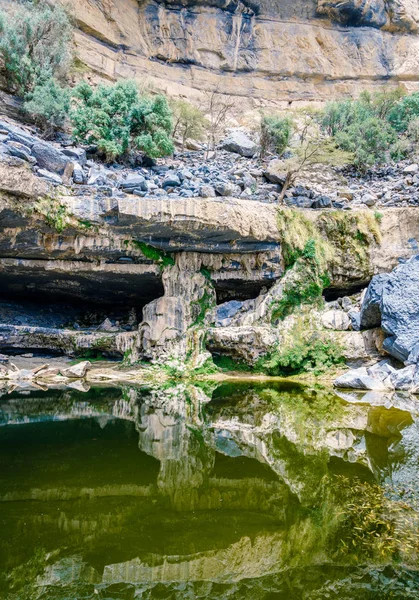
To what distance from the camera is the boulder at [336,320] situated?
12.6 meters

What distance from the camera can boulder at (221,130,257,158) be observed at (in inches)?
849

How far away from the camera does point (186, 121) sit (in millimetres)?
20844

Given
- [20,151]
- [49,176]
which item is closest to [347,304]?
[49,176]

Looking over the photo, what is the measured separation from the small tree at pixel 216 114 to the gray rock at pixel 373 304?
41.0 feet

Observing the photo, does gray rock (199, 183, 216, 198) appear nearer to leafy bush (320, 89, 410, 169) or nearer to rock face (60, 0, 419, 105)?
leafy bush (320, 89, 410, 169)

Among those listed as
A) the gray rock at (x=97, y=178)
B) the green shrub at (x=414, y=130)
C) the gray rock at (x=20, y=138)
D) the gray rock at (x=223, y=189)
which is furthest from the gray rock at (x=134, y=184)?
the green shrub at (x=414, y=130)

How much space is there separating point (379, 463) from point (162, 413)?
406cm

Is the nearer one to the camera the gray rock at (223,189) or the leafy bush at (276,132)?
the gray rock at (223,189)

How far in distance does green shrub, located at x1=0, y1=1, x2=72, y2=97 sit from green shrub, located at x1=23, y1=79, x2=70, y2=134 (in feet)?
3.29

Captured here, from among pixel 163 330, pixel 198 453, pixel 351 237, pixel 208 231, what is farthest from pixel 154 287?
pixel 198 453

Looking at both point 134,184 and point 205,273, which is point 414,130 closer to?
point 205,273

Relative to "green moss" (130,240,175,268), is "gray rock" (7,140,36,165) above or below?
above

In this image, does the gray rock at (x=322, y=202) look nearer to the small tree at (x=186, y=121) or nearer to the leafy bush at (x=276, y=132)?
the leafy bush at (x=276, y=132)

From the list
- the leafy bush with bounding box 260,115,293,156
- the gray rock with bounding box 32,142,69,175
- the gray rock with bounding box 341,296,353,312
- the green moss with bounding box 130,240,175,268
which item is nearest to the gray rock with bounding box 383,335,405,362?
the gray rock with bounding box 341,296,353,312
